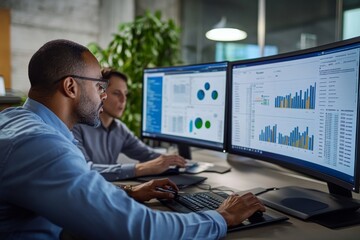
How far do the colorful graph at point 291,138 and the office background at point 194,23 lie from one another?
69.5 inches

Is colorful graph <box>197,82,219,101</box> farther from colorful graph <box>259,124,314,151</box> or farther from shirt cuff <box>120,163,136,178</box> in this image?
shirt cuff <box>120,163,136,178</box>

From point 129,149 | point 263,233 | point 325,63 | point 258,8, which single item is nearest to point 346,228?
point 263,233

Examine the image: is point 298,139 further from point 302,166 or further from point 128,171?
point 128,171

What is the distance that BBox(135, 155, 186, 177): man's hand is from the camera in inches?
58.4

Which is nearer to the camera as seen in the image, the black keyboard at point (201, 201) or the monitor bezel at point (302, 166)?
the monitor bezel at point (302, 166)

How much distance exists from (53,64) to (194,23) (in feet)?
10.8

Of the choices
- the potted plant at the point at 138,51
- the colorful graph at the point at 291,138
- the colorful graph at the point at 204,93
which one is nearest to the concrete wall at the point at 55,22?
the potted plant at the point at 138,51

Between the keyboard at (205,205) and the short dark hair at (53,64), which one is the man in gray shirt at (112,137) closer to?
the keyboard at (205,205)

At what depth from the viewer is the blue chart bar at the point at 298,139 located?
1.07m

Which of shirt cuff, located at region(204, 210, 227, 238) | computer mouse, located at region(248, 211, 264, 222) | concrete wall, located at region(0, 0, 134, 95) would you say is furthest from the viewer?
concrete wall, located at region(0, 0, 134, 95)

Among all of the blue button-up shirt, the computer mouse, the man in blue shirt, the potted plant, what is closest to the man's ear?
the man in blue shirt

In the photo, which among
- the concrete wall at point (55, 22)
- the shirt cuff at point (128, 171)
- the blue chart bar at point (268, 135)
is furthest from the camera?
the concrete wall at point (55, 22)

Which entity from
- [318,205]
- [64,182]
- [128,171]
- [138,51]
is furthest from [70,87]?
[138,51]

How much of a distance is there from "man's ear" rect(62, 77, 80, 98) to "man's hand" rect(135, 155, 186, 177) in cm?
61
